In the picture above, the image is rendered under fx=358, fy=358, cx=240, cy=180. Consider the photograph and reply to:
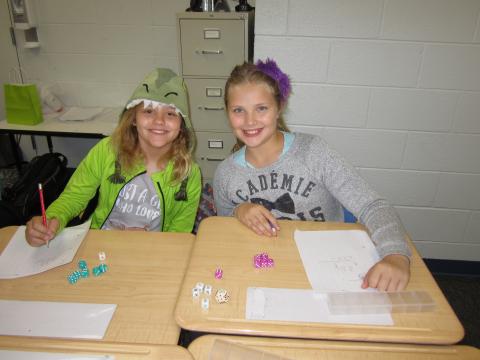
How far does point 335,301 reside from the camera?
807 mm

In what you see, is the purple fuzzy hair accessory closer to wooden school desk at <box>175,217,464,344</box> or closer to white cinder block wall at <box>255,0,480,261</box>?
white cinder block wall at <box>255,0,480,261</box>

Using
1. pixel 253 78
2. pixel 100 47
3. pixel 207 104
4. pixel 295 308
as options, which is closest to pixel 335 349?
pixel 295 308

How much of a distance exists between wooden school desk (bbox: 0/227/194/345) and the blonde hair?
384 millimetres

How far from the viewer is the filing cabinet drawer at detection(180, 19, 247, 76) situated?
2.13 meters

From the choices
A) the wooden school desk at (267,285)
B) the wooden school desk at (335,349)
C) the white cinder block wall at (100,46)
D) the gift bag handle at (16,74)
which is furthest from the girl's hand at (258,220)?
the gift bag handle at (16,74)

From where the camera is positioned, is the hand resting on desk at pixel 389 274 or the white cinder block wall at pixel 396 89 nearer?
the hand resting on desk at pixel 389 274

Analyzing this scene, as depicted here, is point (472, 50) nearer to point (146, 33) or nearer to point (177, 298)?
point (177, 298)

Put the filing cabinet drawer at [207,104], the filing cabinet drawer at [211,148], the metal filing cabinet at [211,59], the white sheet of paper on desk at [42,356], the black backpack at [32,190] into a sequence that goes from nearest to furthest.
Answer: the white sheet of paper on desk at [42,356] → the black backpack at [32,190] → the metal filing cabinet at [211,59] → the filing cabinet drawer at [207,104] → the filing cabinet drawer at [211,148]

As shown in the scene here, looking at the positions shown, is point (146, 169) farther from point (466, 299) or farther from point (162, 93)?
point (466, 299)

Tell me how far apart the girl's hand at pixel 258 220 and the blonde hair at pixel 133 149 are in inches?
16.0

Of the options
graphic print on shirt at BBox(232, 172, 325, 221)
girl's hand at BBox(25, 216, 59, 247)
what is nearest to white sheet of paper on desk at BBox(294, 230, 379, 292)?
graphic print on shirt at BBox(232, 172, 325, 221)

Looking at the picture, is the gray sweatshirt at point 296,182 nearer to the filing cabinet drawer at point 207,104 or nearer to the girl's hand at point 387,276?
the girl's hand at point 387,276

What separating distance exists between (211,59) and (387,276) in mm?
1765

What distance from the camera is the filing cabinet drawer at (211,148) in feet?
7.98
